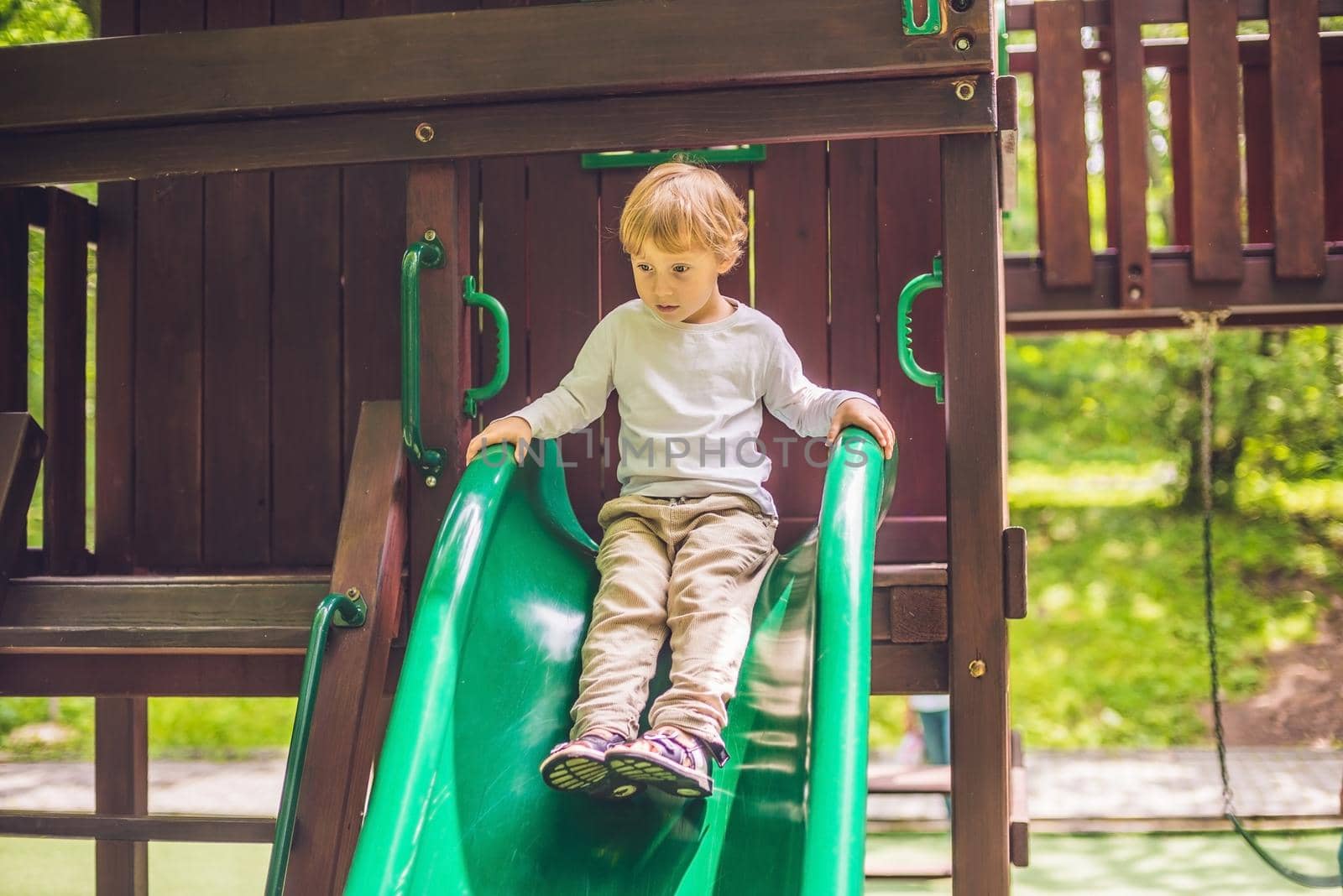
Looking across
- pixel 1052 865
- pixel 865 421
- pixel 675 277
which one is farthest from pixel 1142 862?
pixel 675 277

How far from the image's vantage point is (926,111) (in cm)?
237

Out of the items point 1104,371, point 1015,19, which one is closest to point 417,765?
point 1015,19

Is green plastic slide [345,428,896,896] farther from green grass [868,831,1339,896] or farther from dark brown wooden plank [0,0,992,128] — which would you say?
green grass [868,831,1339,896]

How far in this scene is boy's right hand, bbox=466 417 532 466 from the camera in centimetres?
241

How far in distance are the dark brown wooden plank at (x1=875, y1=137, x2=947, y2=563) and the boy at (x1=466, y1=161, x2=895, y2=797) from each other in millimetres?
903

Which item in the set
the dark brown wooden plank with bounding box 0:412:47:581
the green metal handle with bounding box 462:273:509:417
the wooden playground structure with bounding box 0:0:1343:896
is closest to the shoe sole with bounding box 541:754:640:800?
the wooden playground structure with bounding box 0:0:1343:896

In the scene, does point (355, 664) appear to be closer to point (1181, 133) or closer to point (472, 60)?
point (472, 60)

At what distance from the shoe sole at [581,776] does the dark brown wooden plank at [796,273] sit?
5.31ft

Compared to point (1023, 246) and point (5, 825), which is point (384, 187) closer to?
point (5, 825)

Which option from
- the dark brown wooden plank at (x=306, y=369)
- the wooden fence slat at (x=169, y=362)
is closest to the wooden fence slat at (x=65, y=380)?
the wooden fence slat at (x=169, y=362)

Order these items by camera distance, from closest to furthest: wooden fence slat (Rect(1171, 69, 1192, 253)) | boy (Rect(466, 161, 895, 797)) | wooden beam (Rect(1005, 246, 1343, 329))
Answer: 1. boy (Rect(466, 161, 895, 797))
2. wooden beam (Rect(1005, 246, 1343, 329))
3. wooden fence slat (Rect(1171, 69, 1192, 253))

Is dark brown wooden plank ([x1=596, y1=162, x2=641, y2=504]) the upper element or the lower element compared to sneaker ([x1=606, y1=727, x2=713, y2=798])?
upper

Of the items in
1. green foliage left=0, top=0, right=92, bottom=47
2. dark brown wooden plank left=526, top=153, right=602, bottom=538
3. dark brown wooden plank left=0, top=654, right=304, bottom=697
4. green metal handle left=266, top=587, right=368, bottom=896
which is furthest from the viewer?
green foliage left=0, top=0, right=92, bottom=47

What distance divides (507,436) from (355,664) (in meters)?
0.61
